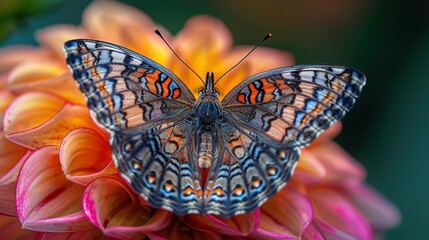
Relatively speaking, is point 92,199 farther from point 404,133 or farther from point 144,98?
point 404,133

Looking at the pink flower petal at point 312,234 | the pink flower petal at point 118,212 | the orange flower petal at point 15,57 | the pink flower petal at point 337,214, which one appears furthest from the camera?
the orange flower petal at point 15,57

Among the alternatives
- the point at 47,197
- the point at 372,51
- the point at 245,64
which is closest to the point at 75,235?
the point at 47,197

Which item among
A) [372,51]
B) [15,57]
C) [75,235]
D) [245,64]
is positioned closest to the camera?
[75,235]

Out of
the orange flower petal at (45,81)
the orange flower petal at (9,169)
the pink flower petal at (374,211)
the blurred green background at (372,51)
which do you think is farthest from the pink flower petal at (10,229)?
the blurred green background at (372,51)

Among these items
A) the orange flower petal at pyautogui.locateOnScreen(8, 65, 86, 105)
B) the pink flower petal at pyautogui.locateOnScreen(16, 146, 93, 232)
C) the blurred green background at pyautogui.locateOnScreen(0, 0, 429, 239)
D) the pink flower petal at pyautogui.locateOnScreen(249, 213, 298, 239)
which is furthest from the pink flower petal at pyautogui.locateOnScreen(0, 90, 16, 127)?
the blurred green background at pyautogui.locateOnScreen(0, 0, 429, 239)

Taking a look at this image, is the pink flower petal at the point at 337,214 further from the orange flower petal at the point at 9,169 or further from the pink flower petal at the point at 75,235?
the orange flower petal at the point at 9,169

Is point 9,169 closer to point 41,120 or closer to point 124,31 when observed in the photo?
point 41,120

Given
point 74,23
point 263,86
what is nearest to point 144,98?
point 263,86

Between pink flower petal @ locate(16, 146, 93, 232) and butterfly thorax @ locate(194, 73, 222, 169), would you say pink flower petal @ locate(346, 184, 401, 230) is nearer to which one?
butterfly thorax @ locate(194, 73, 222, 169)
